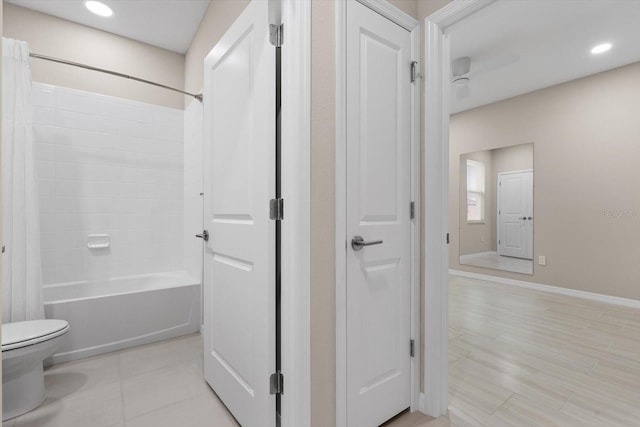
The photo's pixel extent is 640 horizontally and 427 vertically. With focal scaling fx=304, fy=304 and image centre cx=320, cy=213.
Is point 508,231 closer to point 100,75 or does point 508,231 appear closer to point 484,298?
point 484,298

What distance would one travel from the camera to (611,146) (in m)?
3.55

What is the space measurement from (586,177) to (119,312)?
16.9ft

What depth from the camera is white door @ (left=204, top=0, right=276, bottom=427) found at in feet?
4.46

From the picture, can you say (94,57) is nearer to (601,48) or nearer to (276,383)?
(276,383)

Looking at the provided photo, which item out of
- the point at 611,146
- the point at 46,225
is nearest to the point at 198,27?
the point at 46,225

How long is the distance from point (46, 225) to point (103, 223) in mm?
394

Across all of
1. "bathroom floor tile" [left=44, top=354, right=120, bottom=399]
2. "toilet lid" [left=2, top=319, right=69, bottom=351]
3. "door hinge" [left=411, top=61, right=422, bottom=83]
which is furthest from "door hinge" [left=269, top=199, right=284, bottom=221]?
"bathroom floor tile" [left=44, top=354, right=120, bottom=399]

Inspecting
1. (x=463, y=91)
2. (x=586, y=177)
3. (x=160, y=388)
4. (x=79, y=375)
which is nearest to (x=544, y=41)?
(x=463, y=91)

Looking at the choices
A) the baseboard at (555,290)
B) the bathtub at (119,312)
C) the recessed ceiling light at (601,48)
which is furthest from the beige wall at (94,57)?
the baseboard at (555,290)

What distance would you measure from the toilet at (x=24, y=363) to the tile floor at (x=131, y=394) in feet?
0.22

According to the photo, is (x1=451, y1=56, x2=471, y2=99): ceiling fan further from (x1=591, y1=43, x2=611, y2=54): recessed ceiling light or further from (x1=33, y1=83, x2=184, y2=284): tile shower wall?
(x1=33, y1=83, x2=184, y2=284): tile shower wall

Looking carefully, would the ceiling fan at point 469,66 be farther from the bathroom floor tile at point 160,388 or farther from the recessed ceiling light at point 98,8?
the bathroom floor tile at point 160,388

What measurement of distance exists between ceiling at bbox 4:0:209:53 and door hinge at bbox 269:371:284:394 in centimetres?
279

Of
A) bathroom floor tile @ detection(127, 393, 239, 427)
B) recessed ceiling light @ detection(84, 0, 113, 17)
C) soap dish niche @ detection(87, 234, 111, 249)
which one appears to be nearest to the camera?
bathroom floor tile @ detection(127, 393, 239, 427)
